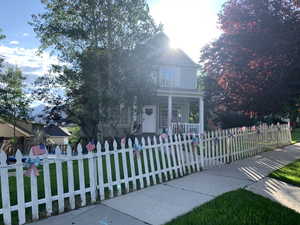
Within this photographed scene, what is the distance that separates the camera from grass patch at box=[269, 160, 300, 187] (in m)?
5.43

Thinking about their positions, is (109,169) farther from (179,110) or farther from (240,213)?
(179,110)

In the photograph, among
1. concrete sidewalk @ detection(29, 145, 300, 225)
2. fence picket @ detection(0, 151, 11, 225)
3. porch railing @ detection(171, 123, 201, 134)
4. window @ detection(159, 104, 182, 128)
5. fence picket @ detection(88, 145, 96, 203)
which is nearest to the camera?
fence picket @ detection(0, 151, 11, 225)

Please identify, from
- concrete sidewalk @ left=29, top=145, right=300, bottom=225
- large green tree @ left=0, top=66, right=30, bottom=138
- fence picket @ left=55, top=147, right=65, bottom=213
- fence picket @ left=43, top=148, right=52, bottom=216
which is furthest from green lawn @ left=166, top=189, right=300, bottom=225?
large green tree @ left=0, top=66, right=30, bottom=138

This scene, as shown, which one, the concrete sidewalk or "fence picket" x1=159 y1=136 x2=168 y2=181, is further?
"fence picket" x1=159 y1=136 x2=168 y2=181

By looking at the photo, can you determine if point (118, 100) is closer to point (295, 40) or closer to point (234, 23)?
point (234, 23)

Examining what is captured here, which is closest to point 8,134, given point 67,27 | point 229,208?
point 67,27

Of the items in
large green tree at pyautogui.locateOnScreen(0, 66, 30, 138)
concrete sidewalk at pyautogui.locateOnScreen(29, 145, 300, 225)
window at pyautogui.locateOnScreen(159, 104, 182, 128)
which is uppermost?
large green tree at pyautogui.locateOnScreen(0, 66, 30, 138)

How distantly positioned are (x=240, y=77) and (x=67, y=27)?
6834 millimetres

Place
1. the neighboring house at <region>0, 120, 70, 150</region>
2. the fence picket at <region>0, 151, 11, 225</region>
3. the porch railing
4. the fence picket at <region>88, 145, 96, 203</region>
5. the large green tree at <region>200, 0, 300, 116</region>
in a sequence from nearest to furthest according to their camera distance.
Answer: the fence picket at <region>0, 151, 11, 225</region>
the fence picket at <region>88, 145, 96, 203</region>
the large green tree at <region>200, 0, 300, 116</region>
the porch railing
the neighboring house at <region>0, 120, 70, 150</region>

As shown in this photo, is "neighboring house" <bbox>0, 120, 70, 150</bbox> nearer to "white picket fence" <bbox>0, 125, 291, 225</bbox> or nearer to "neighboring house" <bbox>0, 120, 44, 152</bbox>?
"neighboring house" <bbox>0, 120, 44, 152</bbox>

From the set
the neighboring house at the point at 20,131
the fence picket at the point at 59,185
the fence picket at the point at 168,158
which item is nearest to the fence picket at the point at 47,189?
the fence picket at the point at 59,185

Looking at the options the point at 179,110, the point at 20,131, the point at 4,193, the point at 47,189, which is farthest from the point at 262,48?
the point at 20,131

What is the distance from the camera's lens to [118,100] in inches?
319

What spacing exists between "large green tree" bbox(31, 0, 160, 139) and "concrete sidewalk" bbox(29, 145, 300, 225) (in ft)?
13.8
